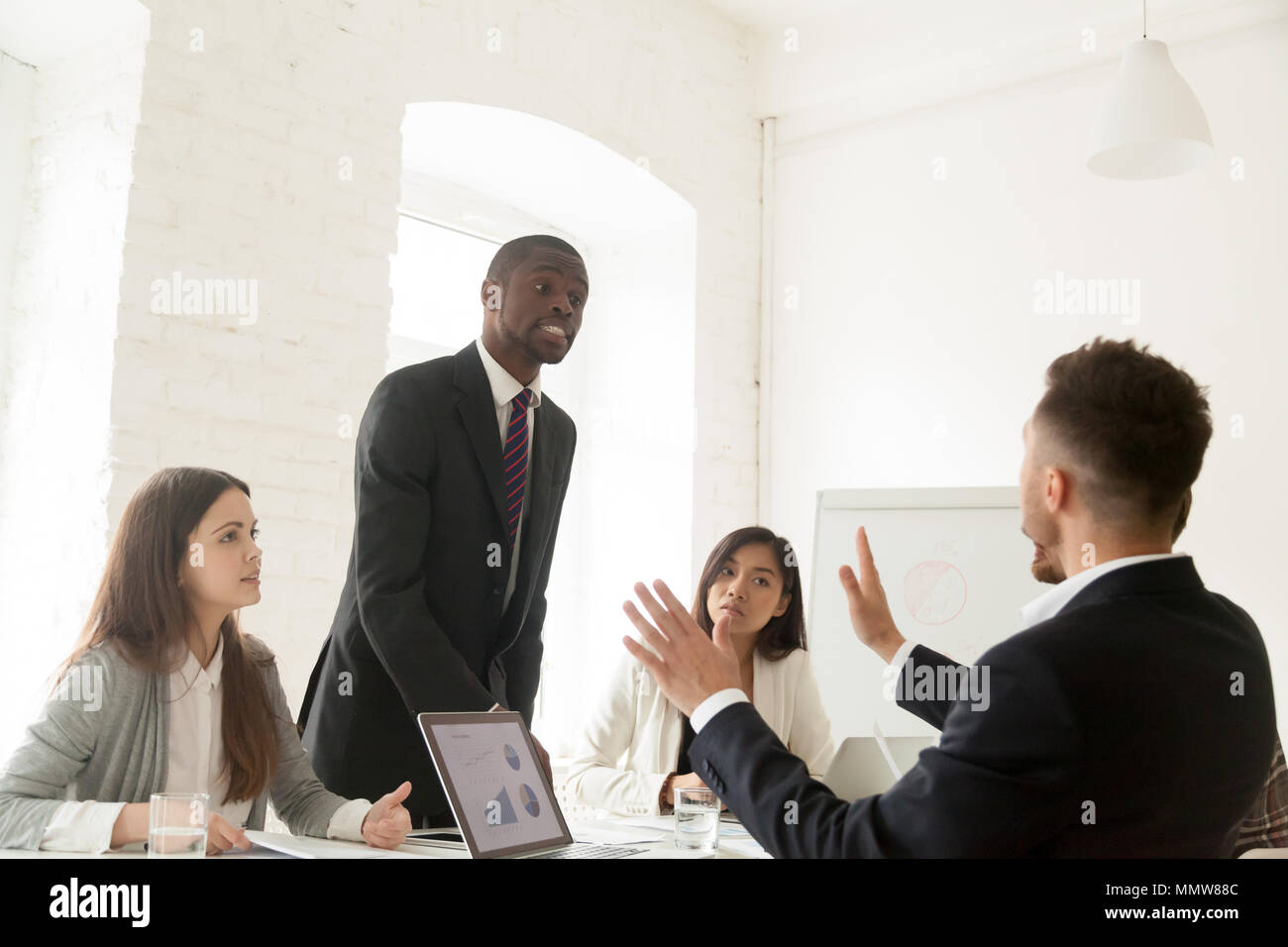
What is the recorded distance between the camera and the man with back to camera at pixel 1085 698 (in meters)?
1.12

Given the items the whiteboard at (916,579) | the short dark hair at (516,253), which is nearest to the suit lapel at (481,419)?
the short dark hair at (516,253)

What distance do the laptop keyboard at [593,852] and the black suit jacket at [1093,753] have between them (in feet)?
1.39

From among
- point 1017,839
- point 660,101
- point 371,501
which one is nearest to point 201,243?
point 371,501

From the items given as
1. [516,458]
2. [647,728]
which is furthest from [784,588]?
[516,458]

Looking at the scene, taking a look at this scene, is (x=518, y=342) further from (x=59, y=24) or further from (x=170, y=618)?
A: (x=59, y=24)

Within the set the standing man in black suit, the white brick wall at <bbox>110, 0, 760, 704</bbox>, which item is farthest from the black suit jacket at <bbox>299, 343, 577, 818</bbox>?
the white brick wall at <bbox>110, 0, 760, 704</bbox>

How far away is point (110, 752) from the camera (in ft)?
6.07

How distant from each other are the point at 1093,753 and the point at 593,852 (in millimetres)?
769

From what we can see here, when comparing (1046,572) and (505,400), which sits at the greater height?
(505,400)

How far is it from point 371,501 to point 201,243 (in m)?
1.38

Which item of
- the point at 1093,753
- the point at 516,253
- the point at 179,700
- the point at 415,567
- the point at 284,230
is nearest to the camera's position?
the point at 1093,753

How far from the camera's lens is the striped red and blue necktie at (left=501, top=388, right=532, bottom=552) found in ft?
7.14

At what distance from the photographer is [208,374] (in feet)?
10.1

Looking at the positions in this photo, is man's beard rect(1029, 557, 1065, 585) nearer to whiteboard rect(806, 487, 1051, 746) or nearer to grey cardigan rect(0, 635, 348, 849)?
grey cardigan rect(0, 635, 348, 849)
